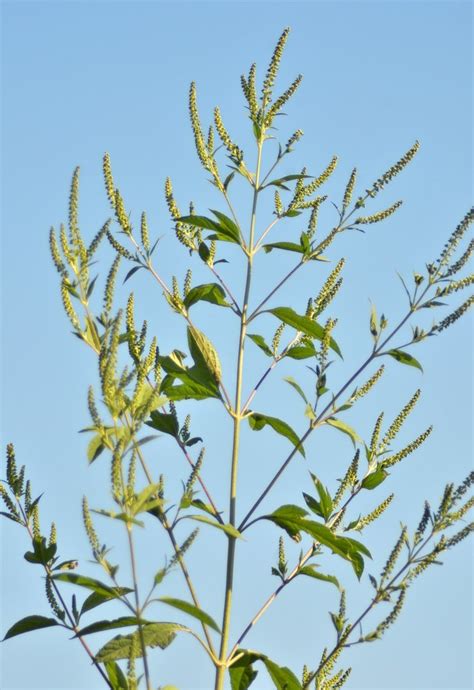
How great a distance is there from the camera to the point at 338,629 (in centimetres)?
464

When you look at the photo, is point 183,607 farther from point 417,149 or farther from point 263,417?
point 417,149

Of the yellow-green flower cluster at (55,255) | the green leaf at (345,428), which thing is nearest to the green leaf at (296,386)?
the green leaf at (345,428)

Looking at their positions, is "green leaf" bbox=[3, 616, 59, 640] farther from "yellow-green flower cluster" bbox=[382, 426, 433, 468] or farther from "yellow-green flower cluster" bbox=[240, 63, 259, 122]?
"yellow-green flower cluster" bbox=[240, 63, 259, 122]

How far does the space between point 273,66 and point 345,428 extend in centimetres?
195

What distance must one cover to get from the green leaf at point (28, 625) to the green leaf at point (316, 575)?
123 cm

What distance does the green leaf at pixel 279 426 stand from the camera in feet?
16.2

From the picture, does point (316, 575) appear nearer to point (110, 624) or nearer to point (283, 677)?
point (283, 677)

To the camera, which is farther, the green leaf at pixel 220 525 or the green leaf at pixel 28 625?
the green leaf at pixel 28 625

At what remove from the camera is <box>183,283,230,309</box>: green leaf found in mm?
5156

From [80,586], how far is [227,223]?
203cm

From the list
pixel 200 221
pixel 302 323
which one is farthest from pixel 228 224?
pixel 302 323

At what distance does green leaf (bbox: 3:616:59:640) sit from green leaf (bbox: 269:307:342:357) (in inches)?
73.7

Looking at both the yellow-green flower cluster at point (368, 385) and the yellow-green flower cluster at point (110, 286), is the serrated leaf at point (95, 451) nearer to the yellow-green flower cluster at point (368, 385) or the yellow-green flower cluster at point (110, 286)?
the yellow-green flower cluster at point (110, 286)

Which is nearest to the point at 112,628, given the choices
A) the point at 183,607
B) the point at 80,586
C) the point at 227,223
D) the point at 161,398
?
the point at 80,586
